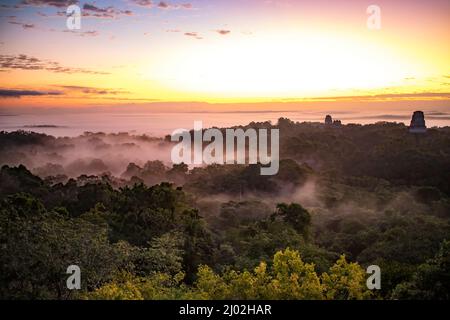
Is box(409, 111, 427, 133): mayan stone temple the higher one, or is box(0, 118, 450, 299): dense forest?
box(409, 111, 427, 133): mayan stone temple

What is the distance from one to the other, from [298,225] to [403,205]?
1559 cm

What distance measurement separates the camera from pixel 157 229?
2117 centimetres

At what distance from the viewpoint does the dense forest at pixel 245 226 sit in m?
10.0

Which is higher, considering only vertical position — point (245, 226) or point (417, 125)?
point (417, 125)

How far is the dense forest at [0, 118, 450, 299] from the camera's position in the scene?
395 inches

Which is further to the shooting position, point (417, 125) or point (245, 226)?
point (417, 125)

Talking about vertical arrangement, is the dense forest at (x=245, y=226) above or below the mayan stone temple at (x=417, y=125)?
below

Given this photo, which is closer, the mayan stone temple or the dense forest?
the dense forest

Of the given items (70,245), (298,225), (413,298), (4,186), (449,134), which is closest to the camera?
(413,298)

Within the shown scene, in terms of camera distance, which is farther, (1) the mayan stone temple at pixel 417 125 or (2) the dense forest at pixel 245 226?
(1) the mayan stone temple at pixel 417 125

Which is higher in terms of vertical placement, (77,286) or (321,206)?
(77,286)

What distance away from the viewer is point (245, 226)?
2575cm

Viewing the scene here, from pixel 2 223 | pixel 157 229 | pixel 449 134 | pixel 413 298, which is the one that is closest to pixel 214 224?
pixel 157 229

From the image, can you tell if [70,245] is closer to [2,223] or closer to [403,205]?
[2,223]
